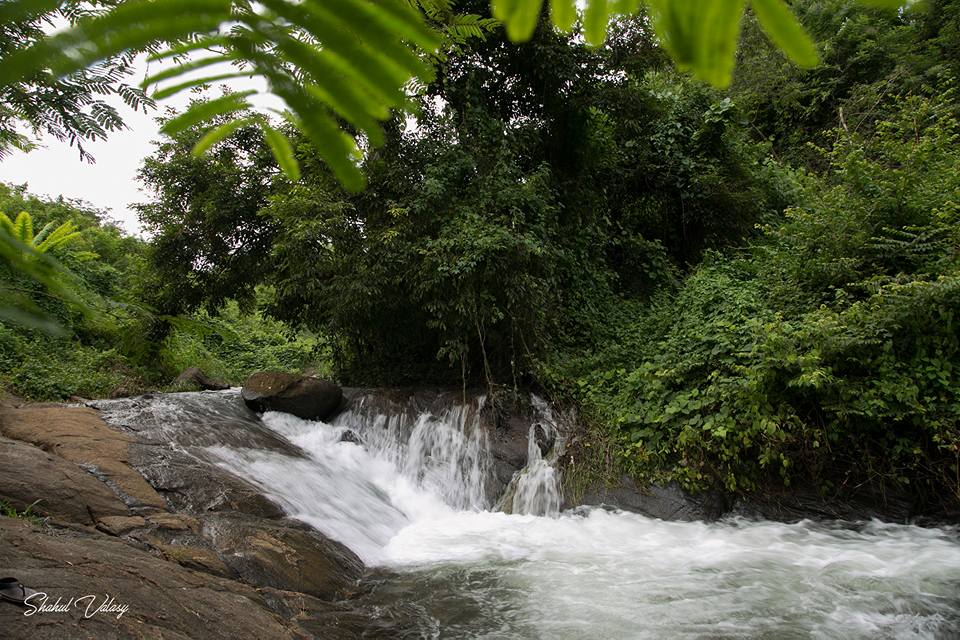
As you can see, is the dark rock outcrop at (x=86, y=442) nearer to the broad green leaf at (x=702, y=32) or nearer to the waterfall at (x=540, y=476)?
the waterfall at (x=540, y=476)

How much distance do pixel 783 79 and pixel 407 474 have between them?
41.8 ft

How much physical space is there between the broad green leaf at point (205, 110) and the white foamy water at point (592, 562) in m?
3.66

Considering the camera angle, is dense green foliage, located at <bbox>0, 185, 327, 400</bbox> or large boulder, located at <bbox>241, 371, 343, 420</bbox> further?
large boulder, located at <bbox>241, 371, 343, 420</bbox>

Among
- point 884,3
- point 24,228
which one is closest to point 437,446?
point 24,228

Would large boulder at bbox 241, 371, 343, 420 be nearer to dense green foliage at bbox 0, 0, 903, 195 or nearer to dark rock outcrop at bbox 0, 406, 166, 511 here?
dark rock outcrop at bbox 0, 406, 166, 511

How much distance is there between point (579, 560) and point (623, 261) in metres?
6.85

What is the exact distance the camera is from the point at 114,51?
1.67ft

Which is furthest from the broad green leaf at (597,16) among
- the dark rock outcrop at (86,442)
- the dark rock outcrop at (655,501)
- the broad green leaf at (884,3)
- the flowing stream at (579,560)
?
the dark rock outcrop at (655,501)

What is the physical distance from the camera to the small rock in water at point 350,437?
7262 millimetres

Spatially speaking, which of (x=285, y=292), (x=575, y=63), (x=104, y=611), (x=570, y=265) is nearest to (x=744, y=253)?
(x=570, y=265)

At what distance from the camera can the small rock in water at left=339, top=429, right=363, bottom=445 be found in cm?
726

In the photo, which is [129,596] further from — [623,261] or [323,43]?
[623,261]

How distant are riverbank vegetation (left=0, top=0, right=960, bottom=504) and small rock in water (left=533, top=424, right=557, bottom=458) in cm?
54

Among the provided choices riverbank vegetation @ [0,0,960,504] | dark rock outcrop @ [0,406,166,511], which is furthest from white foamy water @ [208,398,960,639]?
dark rock outcrop @ [0,406,166,511]
